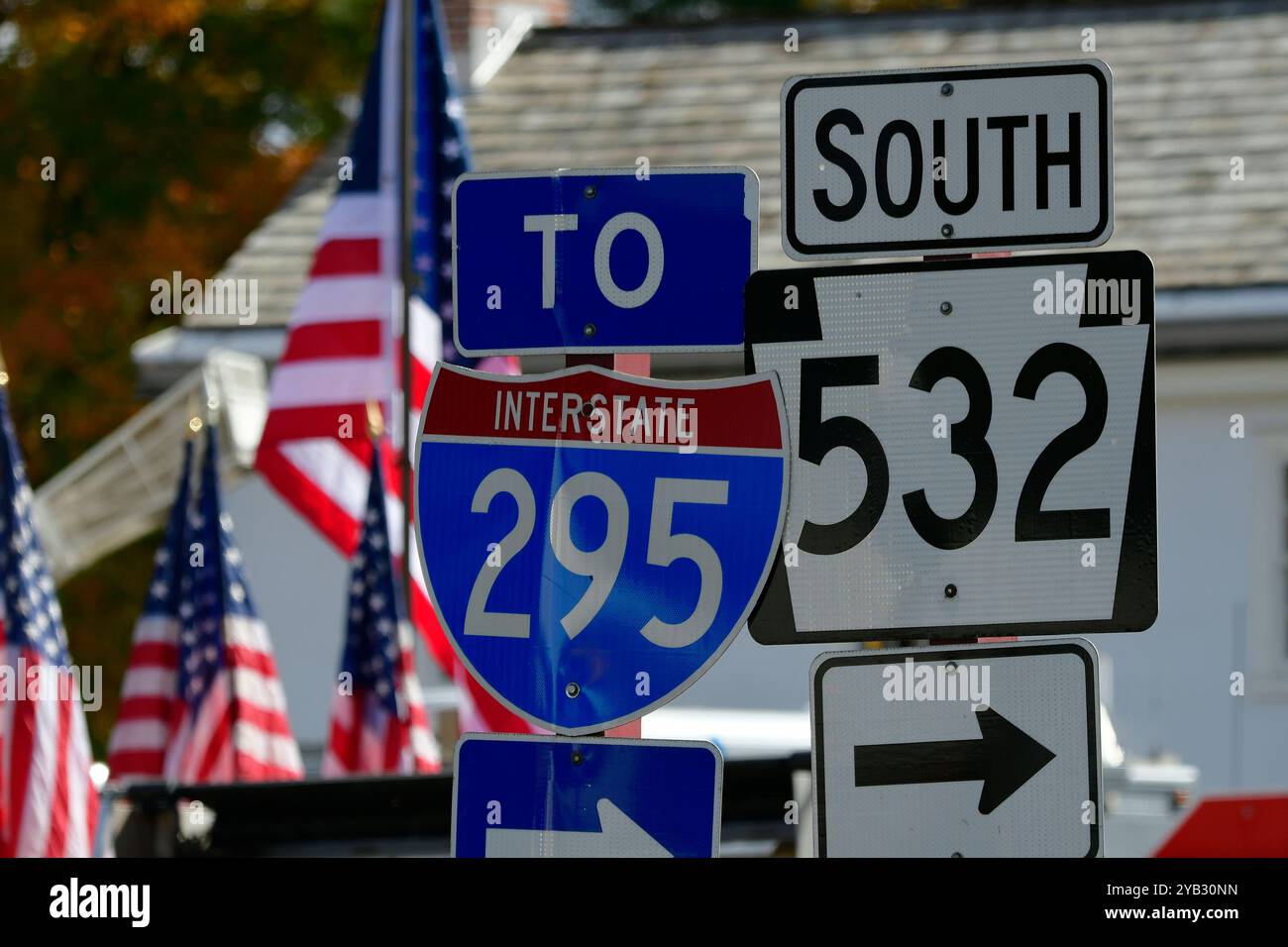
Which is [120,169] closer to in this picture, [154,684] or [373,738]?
[154,684]

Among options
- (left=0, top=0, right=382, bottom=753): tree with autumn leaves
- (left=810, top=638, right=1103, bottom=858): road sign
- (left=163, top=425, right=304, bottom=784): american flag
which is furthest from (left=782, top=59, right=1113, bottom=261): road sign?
(left=0, top=0, right=382, bottom=753): tree with autumn leaves

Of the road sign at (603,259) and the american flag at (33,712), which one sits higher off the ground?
the road sign at (603,259)

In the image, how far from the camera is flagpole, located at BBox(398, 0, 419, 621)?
895 cm

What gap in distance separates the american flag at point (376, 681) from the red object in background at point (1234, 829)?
4673 mm

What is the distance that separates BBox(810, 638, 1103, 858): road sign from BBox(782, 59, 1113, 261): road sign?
2.60 ft

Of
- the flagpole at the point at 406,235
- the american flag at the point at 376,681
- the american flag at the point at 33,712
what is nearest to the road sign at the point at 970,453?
the flagpole at the point at 406,235

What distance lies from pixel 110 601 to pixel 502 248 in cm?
1598

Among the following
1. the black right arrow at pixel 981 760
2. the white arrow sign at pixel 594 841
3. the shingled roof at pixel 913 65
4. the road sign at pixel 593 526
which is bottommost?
the white arrow sign at pixel 594 841

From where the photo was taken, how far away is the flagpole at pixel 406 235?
895 centimetres

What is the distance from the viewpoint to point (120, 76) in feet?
67.2

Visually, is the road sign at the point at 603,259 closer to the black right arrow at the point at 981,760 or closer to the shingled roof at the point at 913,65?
the black right arrow at the point at 981,760

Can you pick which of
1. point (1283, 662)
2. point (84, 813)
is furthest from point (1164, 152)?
point (84, 813)
